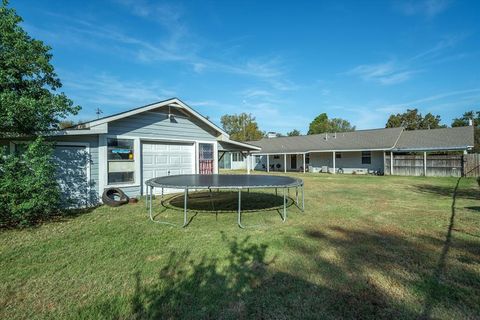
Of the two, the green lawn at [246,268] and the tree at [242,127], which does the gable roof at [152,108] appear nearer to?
the green lawn at [246,268]

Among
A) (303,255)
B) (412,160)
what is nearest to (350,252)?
(303,255)

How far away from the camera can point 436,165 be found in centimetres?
1716

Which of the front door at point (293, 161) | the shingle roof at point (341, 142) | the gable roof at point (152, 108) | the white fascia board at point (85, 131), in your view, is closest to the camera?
the white fascia board at point (85, 131)

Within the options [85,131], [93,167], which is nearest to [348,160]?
[93,167]

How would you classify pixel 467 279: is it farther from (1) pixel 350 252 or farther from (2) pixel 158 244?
(2) pixel 158 244

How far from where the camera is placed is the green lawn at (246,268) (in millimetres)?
2689

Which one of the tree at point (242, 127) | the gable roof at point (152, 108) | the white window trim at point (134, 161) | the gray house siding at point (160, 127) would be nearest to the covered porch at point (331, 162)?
the gray house siding at point (160, 127)

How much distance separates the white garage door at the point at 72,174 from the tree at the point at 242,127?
40677mm

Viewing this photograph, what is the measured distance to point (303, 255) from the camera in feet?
13.1

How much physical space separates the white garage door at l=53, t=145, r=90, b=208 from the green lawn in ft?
4.62

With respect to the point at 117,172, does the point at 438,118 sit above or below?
above

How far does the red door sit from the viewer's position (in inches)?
440

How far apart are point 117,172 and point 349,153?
19.0 meters

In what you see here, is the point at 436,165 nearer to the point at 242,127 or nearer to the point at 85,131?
the point at 85,131
